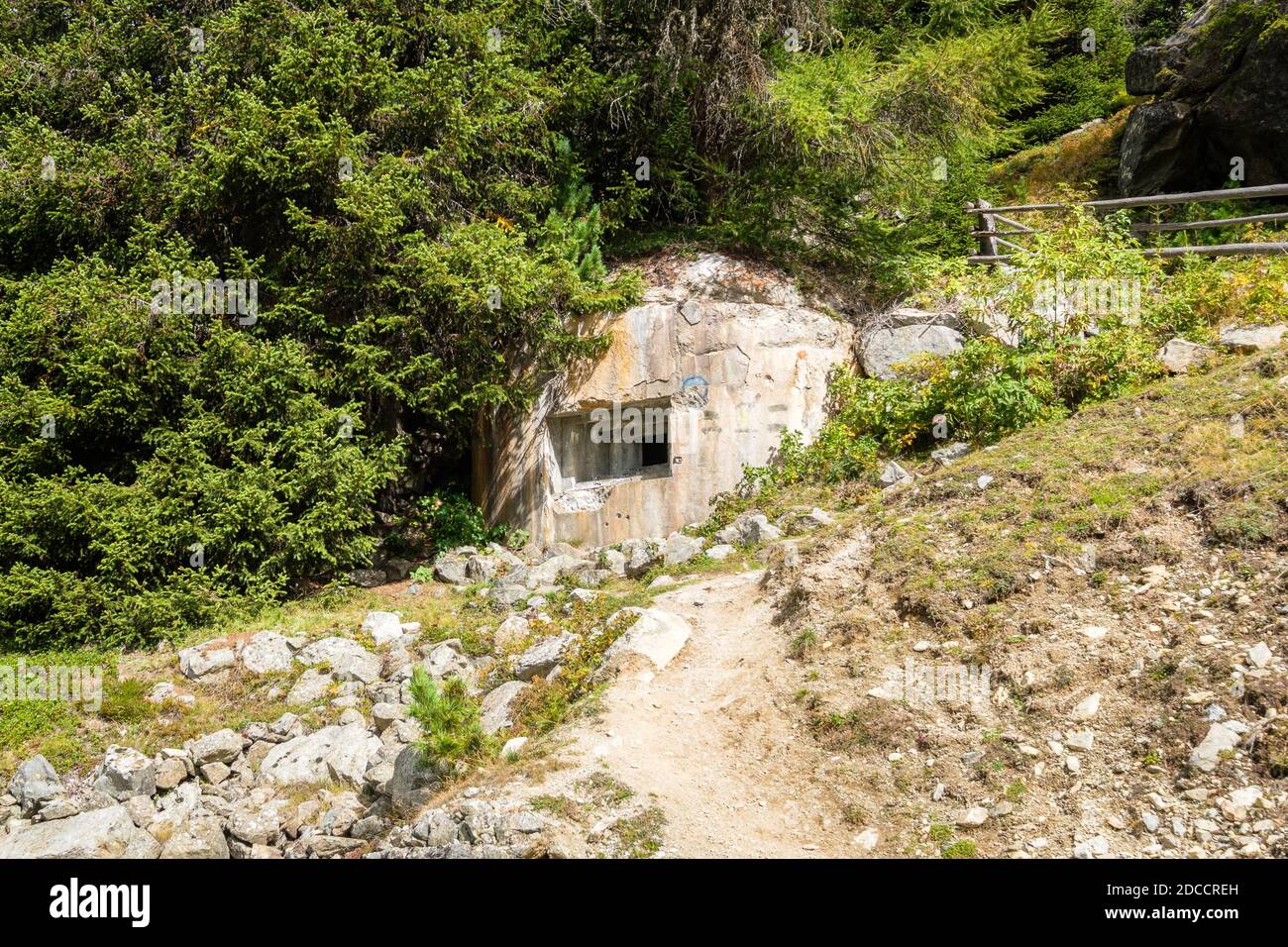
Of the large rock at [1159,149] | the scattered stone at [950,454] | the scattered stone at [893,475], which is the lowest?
the scattered stone at [893,475]

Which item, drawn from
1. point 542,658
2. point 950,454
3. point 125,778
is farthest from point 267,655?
point 950,454

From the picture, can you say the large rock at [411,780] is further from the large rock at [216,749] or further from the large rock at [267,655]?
the large rock at [267,655]

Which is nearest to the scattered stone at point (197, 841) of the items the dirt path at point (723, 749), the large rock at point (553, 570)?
the dirt path at point (723, 749)

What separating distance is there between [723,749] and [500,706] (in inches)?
79.7

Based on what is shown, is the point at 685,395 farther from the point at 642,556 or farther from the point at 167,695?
the point at 167,695

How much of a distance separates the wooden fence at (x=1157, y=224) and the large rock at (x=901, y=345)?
1.19 m

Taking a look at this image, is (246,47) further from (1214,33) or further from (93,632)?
(1214,33)

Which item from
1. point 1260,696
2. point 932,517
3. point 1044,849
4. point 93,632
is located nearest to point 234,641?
point 93,632

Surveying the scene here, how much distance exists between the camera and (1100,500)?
814 centimetres

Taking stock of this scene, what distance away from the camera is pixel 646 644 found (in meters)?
8.55

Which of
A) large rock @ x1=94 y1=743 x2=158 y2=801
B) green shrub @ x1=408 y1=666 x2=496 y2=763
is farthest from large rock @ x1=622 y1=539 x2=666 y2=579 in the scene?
large rock @ x1=94 y1=743 x2=158 y2=801

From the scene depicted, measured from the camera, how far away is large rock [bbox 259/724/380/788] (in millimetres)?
8406

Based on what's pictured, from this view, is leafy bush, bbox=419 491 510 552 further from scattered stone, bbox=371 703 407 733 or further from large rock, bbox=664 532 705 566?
scattered stone, bbox=371 703 407 733

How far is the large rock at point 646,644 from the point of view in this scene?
833cm
